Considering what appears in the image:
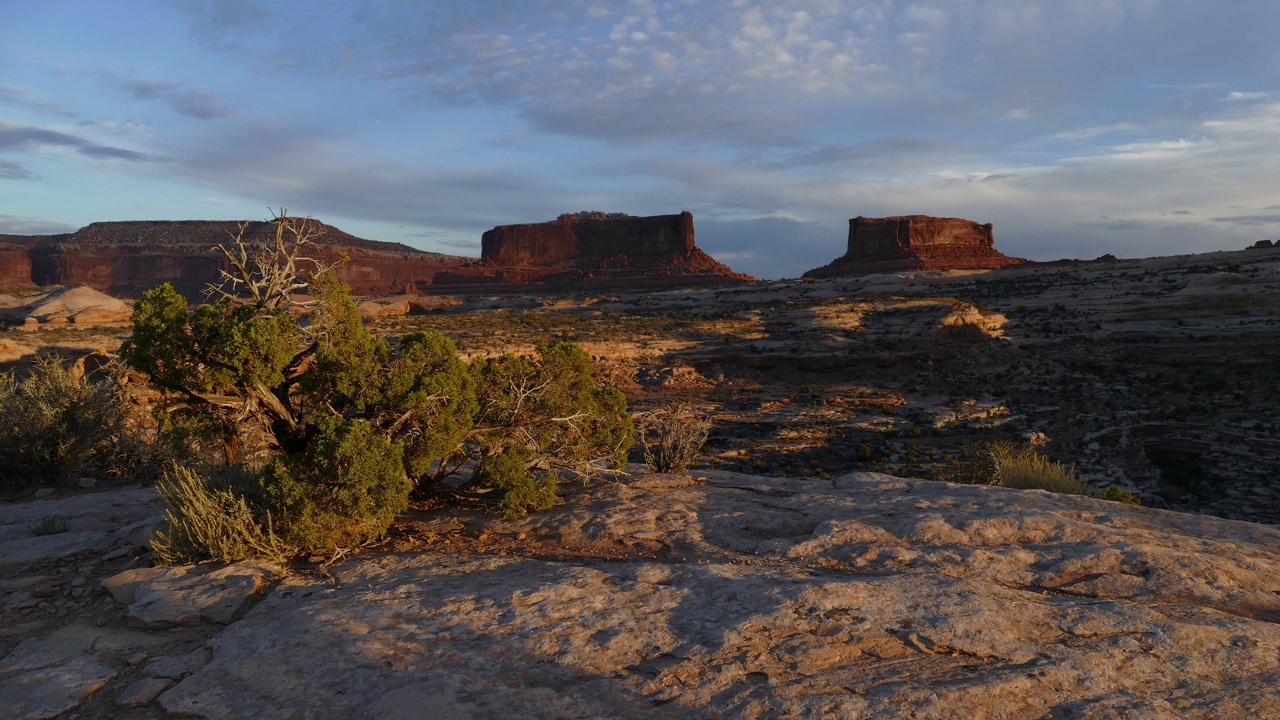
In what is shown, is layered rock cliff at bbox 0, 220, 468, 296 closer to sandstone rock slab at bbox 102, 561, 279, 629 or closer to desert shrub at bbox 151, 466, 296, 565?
desert shrub at bbox 151, 466, 296, 565

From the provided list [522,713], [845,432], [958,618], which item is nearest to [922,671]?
[958,618]

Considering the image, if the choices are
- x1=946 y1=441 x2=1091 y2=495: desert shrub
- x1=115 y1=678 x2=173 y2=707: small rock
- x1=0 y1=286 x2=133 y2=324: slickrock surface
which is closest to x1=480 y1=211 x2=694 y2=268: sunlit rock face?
x1=0 y1=286 x2=133 y2=324: slickrock surface

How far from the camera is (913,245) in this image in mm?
89938

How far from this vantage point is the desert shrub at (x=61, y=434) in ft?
29.0

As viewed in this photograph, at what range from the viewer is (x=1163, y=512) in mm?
6711

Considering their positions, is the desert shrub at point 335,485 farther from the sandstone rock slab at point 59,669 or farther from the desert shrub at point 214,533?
the sandstone rock slab at point 59,669

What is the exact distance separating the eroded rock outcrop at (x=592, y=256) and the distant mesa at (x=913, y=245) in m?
14.4

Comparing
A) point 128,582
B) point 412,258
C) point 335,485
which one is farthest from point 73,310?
point 412,258

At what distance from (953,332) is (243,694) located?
3289 cm

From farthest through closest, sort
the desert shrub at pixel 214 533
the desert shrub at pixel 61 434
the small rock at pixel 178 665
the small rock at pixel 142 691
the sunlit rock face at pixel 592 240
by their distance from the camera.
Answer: the sunlit rock face at pixel 592 240 < the desert shrub at pixel 61 434 < the desert shrub at pixel 214 533 < the small rock at pixel 178 665 < the small rock at pixel 142 691

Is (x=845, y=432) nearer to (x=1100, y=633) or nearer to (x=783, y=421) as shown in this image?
(x=783, y=421)

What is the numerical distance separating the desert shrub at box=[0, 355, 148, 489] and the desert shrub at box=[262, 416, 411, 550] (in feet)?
17.5

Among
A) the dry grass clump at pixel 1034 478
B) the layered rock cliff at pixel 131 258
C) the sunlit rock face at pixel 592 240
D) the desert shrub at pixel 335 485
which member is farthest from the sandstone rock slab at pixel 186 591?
the sunlit rock face at pixel 592 240

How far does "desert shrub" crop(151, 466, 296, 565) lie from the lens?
5.30m
